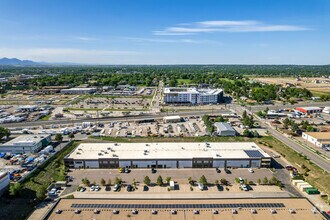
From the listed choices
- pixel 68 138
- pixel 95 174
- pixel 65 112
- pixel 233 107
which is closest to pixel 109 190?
pixel 95 174

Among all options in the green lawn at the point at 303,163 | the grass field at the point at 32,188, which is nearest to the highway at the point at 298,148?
the green lawn at the point at 303,163

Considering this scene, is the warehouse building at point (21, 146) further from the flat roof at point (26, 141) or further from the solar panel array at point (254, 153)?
the solar panel array at point (254, 153)

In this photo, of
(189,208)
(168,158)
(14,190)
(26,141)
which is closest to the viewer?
(189,208)

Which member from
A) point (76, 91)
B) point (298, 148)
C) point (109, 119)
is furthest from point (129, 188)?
point (76, 91)

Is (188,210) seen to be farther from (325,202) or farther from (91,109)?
(91,109)

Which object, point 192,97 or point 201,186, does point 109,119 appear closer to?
point 192,97

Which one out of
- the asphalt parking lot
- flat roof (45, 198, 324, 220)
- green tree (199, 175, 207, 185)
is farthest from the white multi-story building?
flat roof (45, 198, 324, 220)
